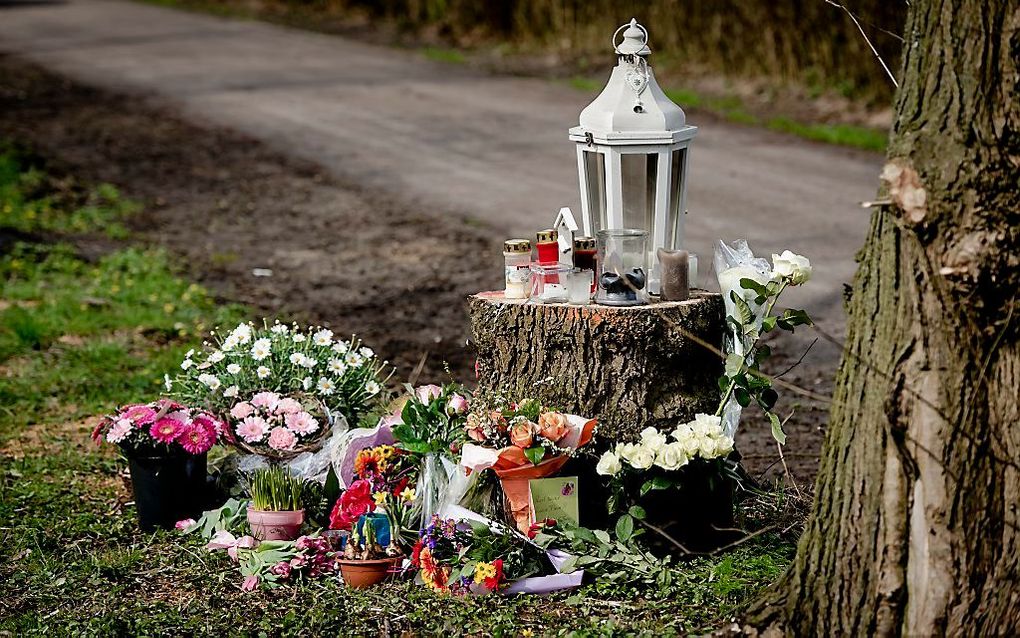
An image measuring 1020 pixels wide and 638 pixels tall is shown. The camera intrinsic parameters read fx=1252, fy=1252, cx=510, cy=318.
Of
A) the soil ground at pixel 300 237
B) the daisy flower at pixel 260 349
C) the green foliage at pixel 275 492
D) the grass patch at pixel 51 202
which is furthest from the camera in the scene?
the grass patch at pixel 51 202

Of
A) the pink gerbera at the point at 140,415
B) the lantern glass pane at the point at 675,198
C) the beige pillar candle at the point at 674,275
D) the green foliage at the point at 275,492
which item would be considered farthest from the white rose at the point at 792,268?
the pink gerbera at the point at 140,415

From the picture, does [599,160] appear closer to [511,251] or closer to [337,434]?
[511,251]

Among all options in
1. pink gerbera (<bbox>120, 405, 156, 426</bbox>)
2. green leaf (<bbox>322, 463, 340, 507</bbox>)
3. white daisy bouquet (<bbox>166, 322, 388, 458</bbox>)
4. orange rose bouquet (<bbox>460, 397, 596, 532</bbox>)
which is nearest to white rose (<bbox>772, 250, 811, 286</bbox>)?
orange rose bouquet (<bbox>460, 397, 596, 532</bbox>)

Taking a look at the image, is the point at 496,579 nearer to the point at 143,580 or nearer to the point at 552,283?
the point at 552,283

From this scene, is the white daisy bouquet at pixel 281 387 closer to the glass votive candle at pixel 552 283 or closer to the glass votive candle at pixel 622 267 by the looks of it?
the glass votive candle at pixel 552 283

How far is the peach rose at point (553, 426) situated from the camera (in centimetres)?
378

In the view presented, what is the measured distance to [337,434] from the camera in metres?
4.51

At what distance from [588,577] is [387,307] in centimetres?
350

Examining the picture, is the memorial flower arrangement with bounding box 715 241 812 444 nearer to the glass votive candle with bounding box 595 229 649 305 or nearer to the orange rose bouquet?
the glass votive candle with bounding box 595 229 649 305

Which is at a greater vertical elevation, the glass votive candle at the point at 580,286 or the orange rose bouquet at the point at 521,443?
the glass votive candle at the point at 580,286

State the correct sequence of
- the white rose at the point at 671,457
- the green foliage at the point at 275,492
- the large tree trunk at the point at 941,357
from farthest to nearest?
the green foliage at the point at 275,492 < the white rose at the point at 671,457 < the large tree trunk at the point at 941,357

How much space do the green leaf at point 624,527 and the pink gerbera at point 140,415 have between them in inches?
64.3

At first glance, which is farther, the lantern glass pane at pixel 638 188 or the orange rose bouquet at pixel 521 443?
the lantern glass pane at pixel 638 188

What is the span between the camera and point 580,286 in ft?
13.2
